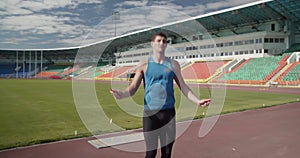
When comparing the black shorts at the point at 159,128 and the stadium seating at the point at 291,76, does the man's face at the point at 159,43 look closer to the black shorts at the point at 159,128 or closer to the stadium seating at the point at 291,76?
the black shorts at the point at 159,128

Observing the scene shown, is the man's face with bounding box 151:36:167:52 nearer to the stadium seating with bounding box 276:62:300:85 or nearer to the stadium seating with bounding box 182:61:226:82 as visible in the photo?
the stadium seating with bounding box 182:61:226:82

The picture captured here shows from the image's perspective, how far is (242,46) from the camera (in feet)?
187

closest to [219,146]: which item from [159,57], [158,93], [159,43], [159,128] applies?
[159,128]

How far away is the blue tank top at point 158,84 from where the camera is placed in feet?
10.7

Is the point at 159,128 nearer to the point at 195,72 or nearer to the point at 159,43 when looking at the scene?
the point at 159,43

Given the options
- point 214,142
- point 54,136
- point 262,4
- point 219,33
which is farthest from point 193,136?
point 219,33

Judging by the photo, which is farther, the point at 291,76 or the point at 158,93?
the point at 291,76

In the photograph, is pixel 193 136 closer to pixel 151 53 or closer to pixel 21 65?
pixel 151 53

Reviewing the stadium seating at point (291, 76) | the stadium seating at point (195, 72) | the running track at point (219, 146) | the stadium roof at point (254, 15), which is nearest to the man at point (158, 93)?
the stadium seating at point (195, 72)

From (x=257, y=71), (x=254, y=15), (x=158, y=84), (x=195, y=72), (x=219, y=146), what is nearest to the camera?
(x=158, y=84)

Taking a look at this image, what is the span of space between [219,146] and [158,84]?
165 inches

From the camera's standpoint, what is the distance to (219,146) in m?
6.69

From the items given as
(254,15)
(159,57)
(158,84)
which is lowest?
(158,84)

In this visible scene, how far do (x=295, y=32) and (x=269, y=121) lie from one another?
53.5 metres
